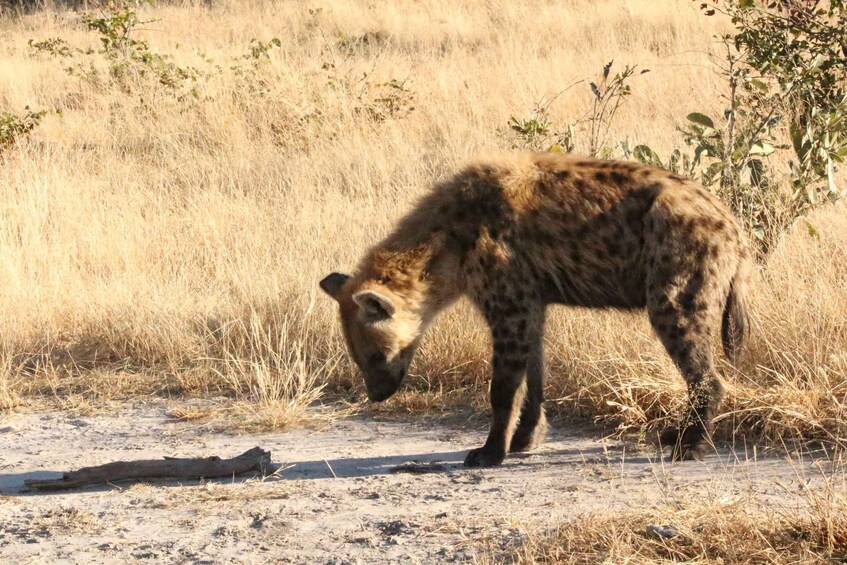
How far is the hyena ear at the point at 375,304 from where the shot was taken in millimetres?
5125

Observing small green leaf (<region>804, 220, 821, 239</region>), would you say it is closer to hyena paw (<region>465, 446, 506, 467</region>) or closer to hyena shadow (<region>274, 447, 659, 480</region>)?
hyena shadow (<region>274, 447, 659, 480</region>)

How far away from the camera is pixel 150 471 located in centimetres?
500

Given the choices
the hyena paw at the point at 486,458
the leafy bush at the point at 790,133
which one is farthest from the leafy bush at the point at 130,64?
the hyena paw at the point at 486,458

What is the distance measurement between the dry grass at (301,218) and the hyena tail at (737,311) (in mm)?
315

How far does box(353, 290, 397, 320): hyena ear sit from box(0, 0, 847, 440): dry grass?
2.82ft

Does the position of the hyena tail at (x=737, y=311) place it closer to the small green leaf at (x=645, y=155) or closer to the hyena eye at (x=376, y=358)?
the hyena eye at (x=376, y=358)

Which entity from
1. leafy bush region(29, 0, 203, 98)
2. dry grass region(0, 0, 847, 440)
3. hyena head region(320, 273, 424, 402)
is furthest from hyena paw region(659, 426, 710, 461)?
leafy bush region(29, 0, 203, 98)

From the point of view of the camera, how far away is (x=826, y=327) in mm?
5598

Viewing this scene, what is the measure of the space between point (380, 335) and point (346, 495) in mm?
791

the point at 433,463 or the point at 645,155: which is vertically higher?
the point at 645,155

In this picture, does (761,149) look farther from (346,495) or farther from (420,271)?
(346,495)

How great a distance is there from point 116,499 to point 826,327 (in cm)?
323

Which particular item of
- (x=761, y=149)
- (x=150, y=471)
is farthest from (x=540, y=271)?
(x=761, y=149)

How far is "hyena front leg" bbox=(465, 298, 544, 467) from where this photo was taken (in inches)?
199
